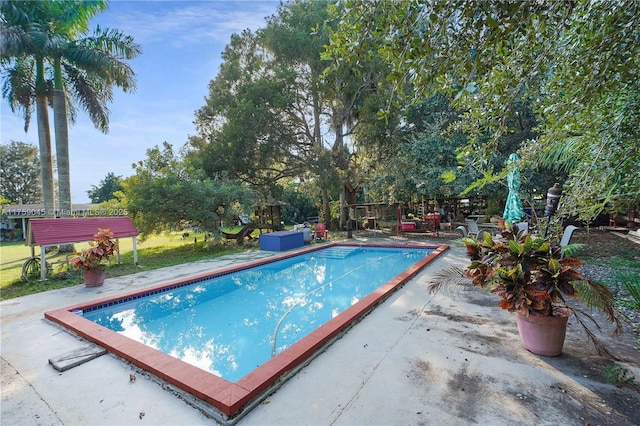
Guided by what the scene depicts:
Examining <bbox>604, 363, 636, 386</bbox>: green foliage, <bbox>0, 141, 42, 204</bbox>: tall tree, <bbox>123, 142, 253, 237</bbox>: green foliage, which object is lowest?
<bbox>604, 363, 636, 386</bbox>: green foliage

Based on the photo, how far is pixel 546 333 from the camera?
2783 mm

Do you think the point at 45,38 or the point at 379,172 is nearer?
Result: the point at 45,38

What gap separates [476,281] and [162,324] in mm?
4923

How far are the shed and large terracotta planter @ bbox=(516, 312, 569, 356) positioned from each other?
365 inches

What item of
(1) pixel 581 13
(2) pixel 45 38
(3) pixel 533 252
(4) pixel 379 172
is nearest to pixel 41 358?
(3) pixel 533 252

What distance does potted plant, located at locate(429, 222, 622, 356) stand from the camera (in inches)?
105

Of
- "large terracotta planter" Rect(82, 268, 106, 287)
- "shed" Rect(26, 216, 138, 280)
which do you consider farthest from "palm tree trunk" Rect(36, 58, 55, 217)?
"large terracotta planter" Rect(82, 268, 106, 287)

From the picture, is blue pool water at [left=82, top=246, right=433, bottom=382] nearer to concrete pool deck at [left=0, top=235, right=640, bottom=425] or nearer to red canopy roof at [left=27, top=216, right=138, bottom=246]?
concrete pool deck at [left=0, top=235, right=640, bottom=425]

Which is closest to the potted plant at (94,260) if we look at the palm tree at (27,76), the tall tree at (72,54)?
the tall tree at (72,54)

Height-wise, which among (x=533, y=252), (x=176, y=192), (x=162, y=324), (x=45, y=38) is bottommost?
(x=162, y=324)

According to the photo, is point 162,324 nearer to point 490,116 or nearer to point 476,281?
point 476,281

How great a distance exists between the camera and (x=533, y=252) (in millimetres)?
2818

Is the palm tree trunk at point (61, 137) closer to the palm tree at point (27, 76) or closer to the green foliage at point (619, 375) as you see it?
the palm tree at point (27, 76)

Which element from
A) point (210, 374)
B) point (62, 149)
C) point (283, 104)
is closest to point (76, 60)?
point (62, 149)
